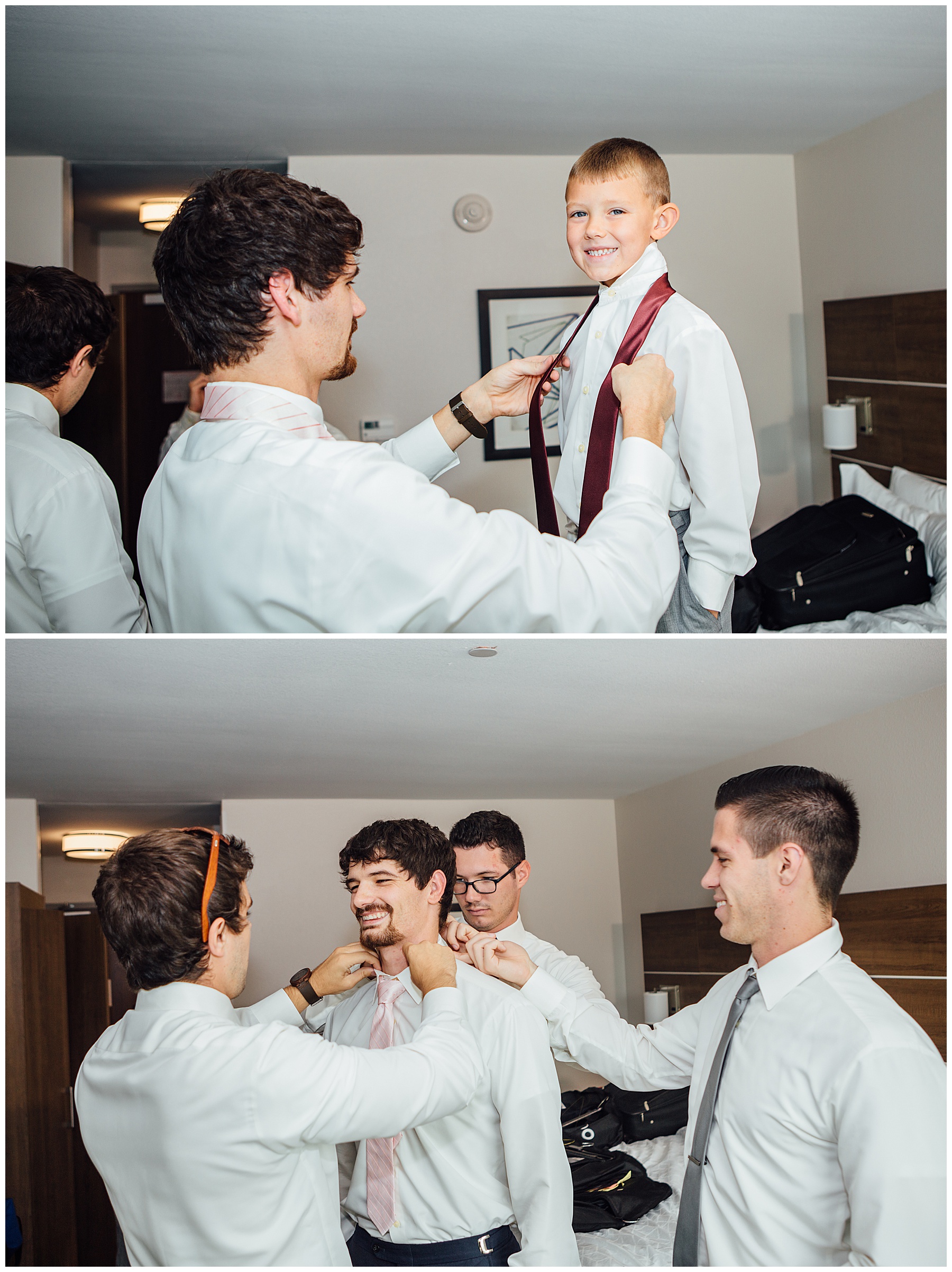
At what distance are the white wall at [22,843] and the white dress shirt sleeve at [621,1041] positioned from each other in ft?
8.59

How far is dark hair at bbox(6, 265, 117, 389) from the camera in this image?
88.2 inches

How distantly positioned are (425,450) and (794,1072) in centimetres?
132

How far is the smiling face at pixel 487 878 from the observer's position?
3.49m

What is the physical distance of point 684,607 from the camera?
7.06 ft

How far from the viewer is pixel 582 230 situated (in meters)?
2.27

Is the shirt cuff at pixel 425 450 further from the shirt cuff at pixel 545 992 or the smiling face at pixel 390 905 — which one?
the shirt cuff at pixel 545 992

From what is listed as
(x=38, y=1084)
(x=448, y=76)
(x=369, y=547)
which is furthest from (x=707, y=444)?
(x=38, y=1084)

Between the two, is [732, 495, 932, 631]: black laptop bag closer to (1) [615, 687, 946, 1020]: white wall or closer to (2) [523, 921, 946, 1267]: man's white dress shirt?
(1) [615, 687, 946, 1020]: white wall

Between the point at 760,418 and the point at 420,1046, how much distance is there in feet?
11.9

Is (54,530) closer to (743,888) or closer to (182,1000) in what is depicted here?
(182,1000)

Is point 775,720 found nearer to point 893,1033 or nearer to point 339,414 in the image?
point 893,1033

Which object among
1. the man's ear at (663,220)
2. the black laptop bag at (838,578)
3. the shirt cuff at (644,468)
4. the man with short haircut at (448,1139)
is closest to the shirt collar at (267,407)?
the shirt cuff at (644,468)

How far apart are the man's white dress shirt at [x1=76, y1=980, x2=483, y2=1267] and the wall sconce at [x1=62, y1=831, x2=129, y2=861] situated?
4.33m

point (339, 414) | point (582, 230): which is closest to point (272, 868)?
point (339, 414)
